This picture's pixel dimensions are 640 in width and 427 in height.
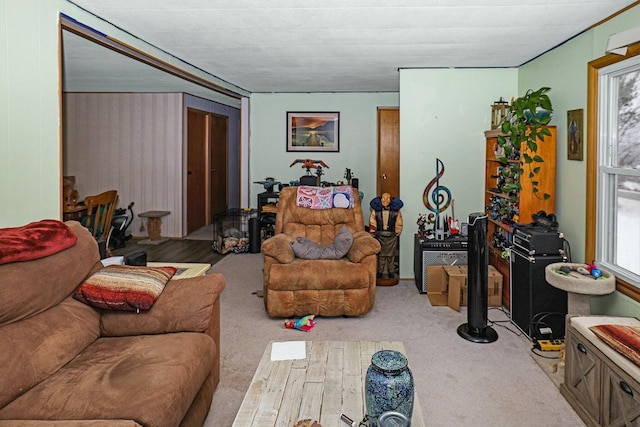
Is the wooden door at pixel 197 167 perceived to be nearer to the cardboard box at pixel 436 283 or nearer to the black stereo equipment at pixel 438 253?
the black stereo equipment at pixel 438 253

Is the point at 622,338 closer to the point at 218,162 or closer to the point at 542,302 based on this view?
the point at 542,302

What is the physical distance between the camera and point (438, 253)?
16.1 ft

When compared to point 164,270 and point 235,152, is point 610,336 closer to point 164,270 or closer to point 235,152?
point 164,270

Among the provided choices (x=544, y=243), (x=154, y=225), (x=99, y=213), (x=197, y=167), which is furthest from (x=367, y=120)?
(x=544, y=243)

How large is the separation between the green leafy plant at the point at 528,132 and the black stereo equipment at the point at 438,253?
808 mm

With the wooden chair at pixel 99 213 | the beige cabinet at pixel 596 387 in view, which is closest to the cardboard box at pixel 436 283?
the beige cabinet at pixel 596 387

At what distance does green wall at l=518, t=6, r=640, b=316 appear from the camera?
3359mm

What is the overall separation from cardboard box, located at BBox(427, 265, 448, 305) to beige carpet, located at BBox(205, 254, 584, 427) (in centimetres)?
9

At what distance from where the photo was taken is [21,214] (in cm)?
272

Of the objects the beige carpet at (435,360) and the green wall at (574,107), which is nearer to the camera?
the beige carpet at (435,360)

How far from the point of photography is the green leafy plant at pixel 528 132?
4.00m

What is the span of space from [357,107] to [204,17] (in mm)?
4315

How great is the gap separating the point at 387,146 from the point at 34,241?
18.8ft

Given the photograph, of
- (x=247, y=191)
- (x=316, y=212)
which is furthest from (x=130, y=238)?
(x=316, y=212)
